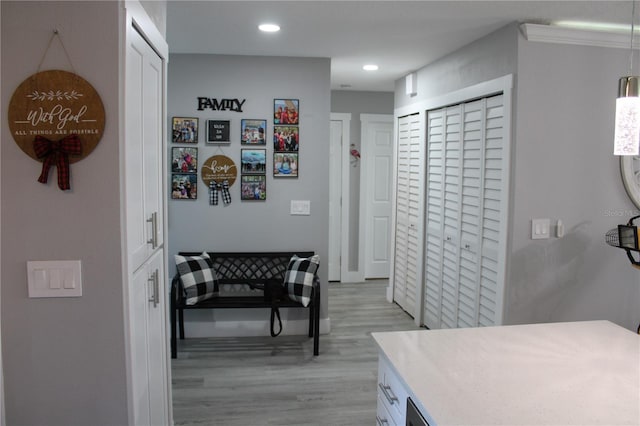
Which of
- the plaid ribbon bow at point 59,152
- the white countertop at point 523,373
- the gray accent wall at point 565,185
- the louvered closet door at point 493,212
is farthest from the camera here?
the louvered closet door at point 493,212

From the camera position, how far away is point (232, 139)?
426 centimetres

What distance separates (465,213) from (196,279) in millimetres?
2116

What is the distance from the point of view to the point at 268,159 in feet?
14.1

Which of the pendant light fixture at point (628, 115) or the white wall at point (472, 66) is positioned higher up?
the white wall at point (472, 66)

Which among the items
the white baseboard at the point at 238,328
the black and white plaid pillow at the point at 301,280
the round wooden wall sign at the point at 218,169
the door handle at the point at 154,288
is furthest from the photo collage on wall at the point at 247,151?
the door handle at the point at 154,288

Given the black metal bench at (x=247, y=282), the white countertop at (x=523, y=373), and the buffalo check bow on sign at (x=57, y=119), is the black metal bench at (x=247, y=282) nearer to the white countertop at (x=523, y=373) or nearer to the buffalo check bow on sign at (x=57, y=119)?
the white countertop at (x=523, y=373)

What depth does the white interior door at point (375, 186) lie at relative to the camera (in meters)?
6.46

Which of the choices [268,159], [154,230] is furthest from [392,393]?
[268,159]

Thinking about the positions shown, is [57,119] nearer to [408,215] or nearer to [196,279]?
[196,279]

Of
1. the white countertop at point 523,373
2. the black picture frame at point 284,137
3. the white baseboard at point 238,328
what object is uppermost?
the black picture frame at point 284,137

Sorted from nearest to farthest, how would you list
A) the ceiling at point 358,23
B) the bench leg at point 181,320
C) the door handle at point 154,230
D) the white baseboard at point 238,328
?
the door handle at point 154,230
the ceiling at point 358,23
the bench leg at point 181,320
the white baseboard at point 238,328

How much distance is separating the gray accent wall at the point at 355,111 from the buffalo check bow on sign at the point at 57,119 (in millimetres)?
4941

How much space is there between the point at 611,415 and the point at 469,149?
102 inches

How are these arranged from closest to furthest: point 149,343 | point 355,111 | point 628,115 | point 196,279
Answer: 1. point 628,115
2. point 149,343
3. point 196,279
4. point 355,111
